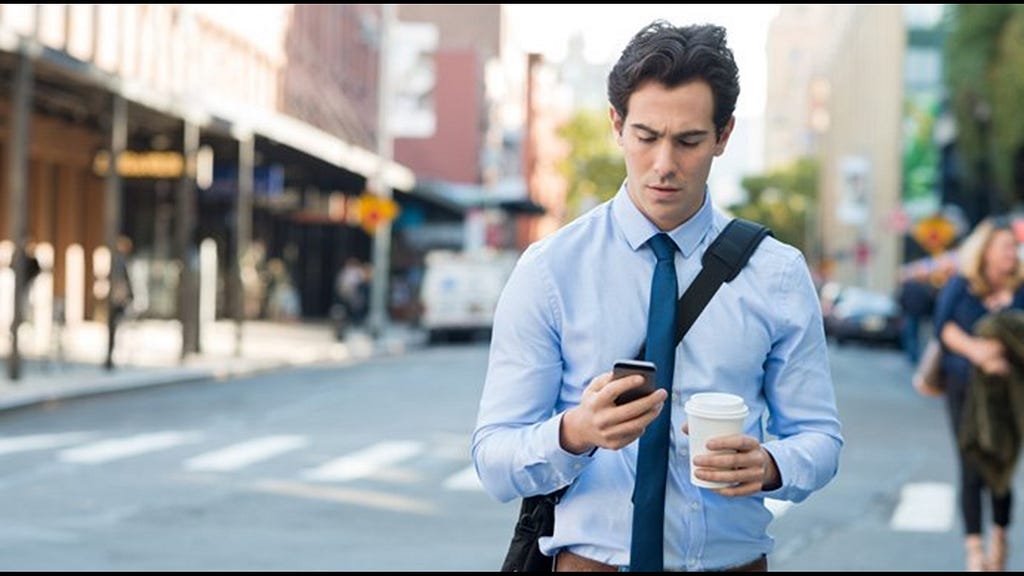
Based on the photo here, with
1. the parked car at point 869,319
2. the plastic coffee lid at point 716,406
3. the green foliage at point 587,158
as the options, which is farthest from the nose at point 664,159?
the green foliage at point 587,158

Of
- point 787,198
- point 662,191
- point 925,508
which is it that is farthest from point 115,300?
point 787,198

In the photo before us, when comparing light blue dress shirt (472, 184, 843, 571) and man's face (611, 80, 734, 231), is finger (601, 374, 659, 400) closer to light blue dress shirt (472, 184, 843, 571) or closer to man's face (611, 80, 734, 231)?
light blue dress shirt (472, 184, 843, 571)

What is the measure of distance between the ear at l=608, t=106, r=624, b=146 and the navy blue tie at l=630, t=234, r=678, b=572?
0.25 metres

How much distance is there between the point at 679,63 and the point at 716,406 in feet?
2.06

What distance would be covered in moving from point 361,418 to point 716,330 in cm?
1758

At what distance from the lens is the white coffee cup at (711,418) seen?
323 centimetres

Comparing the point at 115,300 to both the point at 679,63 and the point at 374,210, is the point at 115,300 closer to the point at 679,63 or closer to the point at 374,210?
the point at 374,210

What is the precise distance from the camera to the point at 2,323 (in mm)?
35562

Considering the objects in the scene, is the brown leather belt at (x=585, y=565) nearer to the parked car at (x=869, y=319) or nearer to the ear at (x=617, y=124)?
the ear at (x=617, y=124)

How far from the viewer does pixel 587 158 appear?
14525 cm

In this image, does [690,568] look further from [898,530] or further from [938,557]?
[898,530]

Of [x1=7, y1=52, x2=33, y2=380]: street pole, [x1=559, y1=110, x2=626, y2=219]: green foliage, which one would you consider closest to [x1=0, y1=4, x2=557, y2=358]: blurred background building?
[x1=7, y1=52, x2=33, y2=380]: street pole

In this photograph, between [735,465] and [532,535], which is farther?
[532,535]

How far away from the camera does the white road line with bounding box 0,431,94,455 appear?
1620 centimetres
